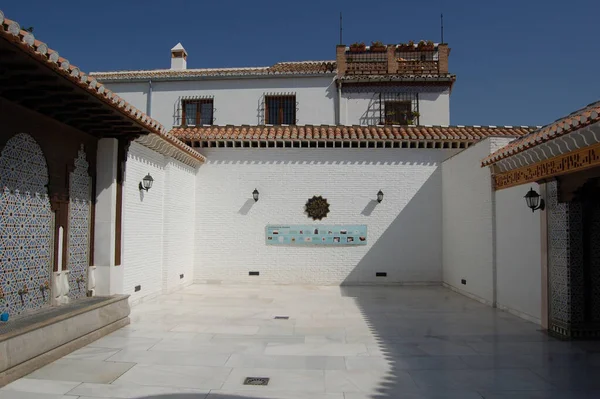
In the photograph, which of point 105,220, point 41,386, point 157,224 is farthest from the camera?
point 157,224

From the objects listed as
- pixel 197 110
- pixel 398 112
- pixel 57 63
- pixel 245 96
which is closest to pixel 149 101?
pixel 197 110

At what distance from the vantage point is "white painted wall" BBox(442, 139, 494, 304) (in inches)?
402

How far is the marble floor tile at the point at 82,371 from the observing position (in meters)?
5.09

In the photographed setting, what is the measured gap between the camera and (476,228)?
428 inches

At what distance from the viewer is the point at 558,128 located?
6488 millimetres

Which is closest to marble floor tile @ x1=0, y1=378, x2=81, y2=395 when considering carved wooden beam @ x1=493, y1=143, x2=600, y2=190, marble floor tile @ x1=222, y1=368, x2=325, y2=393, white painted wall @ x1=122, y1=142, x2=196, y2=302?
marble floor tile @ x1=222, y1=368, x2=325, y2=393

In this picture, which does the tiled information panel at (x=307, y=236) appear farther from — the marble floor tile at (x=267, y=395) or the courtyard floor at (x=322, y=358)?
the marble floor tile at (x=267, y=395)

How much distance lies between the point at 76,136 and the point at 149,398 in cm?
448

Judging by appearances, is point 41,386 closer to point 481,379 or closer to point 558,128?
point 481,379

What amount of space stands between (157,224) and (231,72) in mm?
11010

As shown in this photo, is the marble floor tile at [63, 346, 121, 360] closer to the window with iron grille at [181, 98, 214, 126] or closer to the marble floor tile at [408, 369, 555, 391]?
the marble floor tile at [408, 369, 555, 391]

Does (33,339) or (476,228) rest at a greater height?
(476,228)

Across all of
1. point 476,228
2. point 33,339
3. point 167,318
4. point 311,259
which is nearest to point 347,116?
point 311,259

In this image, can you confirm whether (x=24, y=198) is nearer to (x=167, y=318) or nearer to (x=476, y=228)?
(x=167, y=318)
